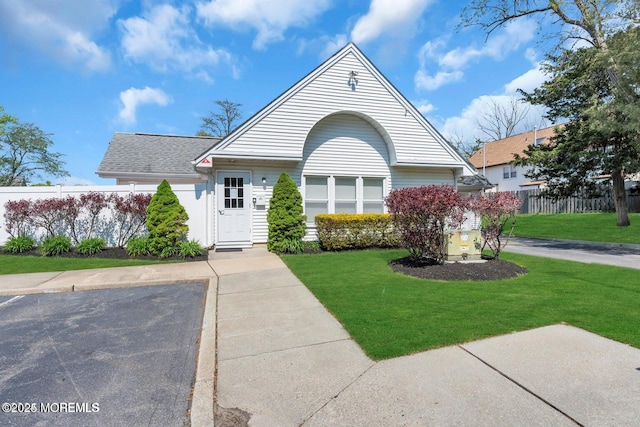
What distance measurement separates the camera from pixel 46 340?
4.12m

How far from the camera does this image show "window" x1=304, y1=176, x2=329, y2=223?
12.1 meters

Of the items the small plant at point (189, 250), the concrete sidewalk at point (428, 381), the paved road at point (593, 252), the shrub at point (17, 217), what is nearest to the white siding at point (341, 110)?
the small plant at point (189, 250)

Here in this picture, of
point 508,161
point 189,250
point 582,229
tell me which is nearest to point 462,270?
point 189,250

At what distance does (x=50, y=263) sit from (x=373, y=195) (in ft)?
33.5

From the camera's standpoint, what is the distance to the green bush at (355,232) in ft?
35.3

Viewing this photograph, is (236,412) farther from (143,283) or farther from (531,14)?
(531,14)

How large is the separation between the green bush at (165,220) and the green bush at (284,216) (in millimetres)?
2629

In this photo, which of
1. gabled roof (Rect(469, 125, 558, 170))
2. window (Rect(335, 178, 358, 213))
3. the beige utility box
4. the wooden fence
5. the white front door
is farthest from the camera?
gabled roof (Rect(469, 125, 558, 170))

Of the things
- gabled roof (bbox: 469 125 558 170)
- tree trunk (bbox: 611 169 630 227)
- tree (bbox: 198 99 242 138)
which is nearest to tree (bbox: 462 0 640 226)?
tree trunk (bbox: 611 169 630 227)

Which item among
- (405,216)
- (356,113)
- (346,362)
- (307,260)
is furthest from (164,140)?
(346,362)

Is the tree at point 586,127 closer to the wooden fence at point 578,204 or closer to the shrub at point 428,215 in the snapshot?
the wooden fence at point 578,204

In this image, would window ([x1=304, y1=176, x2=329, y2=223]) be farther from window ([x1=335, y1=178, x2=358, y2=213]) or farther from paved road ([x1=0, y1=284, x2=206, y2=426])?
paved road ([x1=0, y1=284, x2=206, y2=426])

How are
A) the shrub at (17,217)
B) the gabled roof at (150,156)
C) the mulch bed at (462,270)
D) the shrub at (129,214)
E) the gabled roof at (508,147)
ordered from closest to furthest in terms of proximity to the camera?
the mulch bed at (462,270) → the shrub at (17,217) → the shrub at (129,214) → the gabled roof at (150,156) → the gabled roof at (508,147)

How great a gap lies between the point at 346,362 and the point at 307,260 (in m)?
6.05
